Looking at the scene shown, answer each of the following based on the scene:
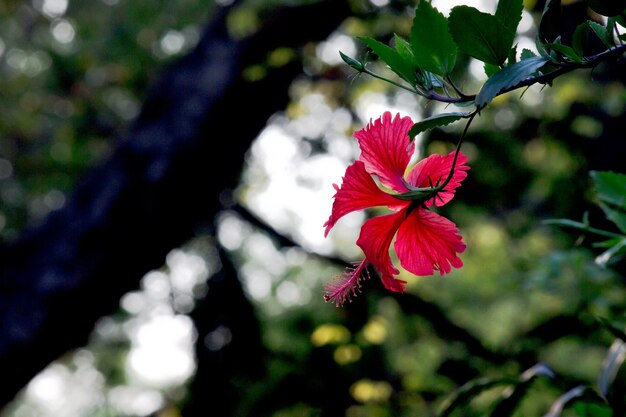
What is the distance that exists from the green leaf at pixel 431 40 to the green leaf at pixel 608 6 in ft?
0.27

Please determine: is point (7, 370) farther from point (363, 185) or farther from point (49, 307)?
point (363, 185)

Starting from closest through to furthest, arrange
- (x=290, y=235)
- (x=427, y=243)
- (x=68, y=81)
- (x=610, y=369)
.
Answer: (x=427, y=243) → (x=610, y=369) → (x=290, y=235) → (x=68, y=81)

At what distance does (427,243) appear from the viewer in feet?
1.52

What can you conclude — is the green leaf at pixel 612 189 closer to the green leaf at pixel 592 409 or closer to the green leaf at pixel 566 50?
the green leaf at pixel 592 409

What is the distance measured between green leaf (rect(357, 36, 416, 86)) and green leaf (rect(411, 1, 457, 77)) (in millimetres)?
11

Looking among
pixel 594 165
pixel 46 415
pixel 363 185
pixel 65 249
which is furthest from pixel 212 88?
pixel 46 415

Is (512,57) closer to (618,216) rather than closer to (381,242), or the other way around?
(381,242)

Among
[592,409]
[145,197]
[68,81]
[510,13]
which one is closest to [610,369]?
[592,409]

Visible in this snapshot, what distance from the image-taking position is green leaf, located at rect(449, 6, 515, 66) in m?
0.38

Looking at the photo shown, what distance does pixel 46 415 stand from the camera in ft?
35.5

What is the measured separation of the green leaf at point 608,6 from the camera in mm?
372

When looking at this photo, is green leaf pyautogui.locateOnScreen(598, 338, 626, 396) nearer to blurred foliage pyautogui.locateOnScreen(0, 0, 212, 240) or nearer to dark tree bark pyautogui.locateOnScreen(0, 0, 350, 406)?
dark tree bark pyautogui.locateOnScreen(0, 0, 350, 406)

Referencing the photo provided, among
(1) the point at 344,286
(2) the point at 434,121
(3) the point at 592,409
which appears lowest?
(3) the point at 592,409

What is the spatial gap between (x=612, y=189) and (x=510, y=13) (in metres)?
0.38
